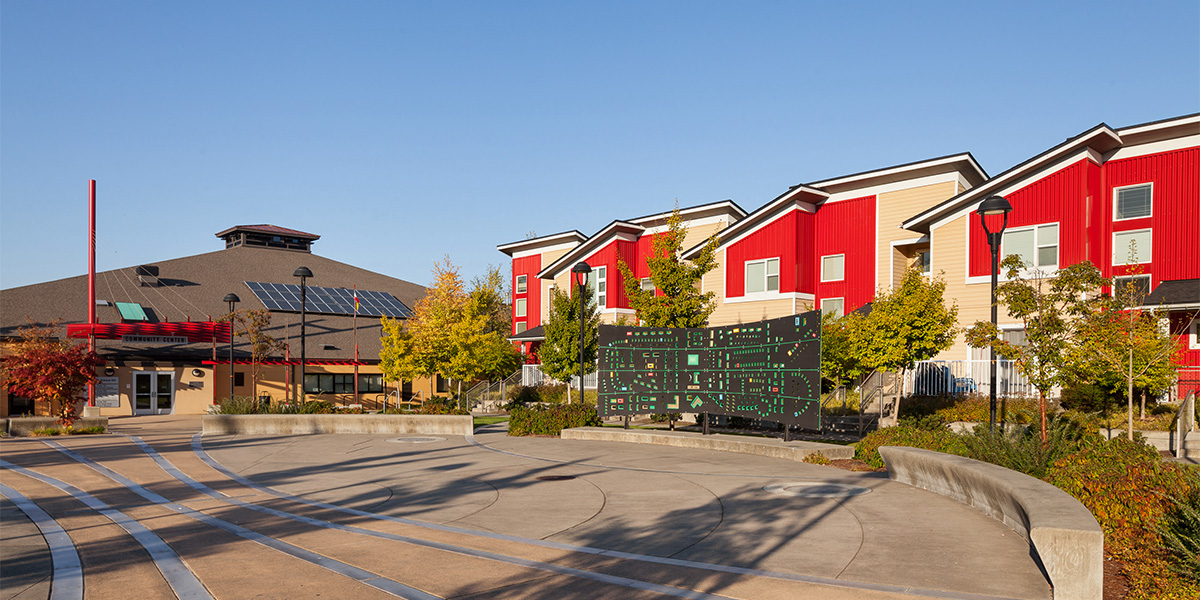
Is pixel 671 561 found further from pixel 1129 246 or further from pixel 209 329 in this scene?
pixel 209 329

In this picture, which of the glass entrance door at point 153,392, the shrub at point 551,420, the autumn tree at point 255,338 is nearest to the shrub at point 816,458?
the shrub at point 551,420

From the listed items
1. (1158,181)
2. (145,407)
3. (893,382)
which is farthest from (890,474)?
(145,407)

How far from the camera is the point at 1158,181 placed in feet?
89.2

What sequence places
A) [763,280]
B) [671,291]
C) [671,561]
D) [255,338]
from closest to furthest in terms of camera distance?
[671,561] → [671,291] → [763,280] → [255,338]

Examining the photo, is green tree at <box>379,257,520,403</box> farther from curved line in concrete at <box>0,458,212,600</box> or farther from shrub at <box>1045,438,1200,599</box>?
shrub at <box>1045,438,1200,599</box>

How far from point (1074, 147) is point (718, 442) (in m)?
17.7

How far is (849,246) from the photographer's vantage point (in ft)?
118

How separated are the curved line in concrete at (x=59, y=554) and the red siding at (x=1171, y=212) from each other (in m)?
29.1

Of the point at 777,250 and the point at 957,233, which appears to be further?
the point at 777,250

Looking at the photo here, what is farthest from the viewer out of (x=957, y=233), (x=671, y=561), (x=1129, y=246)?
(x=957, y=233)

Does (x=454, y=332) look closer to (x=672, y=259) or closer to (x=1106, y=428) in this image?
(x=672, y=259)

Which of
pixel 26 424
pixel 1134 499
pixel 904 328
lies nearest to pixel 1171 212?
pixel 904 328

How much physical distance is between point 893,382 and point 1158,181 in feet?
35.9

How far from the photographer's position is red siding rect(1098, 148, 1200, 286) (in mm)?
26406
